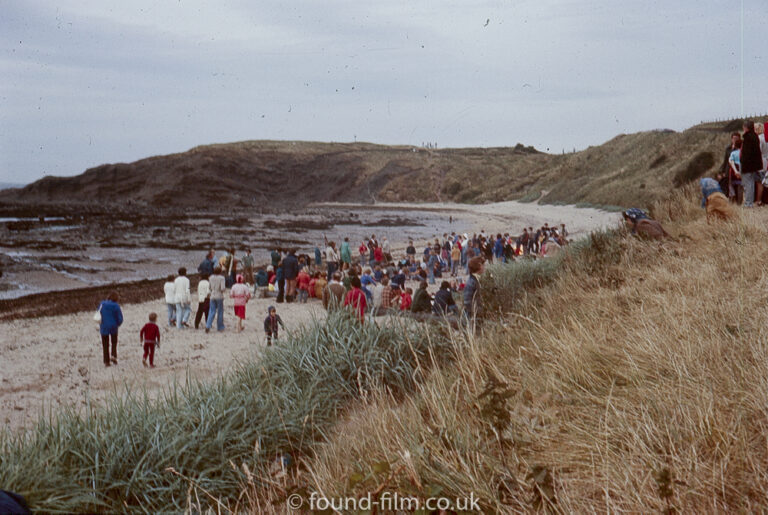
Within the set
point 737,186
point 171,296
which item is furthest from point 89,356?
point 737,186

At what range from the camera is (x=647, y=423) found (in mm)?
2664

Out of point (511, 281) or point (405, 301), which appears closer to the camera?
point (511, 281)

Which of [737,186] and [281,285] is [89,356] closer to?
[281,285]

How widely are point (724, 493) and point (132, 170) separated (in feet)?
482

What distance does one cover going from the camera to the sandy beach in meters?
9.41

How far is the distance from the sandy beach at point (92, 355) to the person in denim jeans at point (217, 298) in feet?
0.88

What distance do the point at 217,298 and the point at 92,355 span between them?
291 cm

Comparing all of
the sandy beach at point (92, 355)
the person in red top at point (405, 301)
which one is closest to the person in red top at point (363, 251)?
the sandy beach at point (92, 355)

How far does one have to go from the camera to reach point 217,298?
43.7 ft

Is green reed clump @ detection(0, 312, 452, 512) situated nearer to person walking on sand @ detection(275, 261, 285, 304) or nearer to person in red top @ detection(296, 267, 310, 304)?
person in red top @ detection(296, 267, 310, 304)

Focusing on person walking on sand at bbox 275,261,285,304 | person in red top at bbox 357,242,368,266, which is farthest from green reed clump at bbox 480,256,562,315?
person in red top at bbox 357,242,368,266

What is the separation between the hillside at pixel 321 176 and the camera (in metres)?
84.0

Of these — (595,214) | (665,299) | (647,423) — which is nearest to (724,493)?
(647,423)

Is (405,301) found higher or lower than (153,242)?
lower
